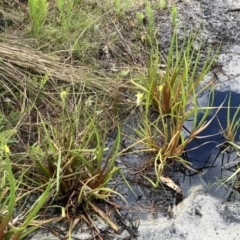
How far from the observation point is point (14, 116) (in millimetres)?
2406

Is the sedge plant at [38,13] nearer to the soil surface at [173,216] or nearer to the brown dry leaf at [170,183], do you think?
the soil surface at [173,216]

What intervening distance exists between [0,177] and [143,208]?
26.8 inches

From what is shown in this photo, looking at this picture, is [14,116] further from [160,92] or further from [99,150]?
[160,92]

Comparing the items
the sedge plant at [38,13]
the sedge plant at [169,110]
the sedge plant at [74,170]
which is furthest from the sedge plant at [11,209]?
the sedge plant at [38,13]

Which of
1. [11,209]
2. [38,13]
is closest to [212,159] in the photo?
[11,209]

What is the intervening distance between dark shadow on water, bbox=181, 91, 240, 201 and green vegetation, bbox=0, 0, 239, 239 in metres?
0.07

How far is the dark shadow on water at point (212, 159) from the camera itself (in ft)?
7.38

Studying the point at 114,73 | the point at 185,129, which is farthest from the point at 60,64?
the point at 185,129

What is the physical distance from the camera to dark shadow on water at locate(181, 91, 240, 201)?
225 centimetres

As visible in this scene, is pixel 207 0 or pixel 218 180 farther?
pixel 207 0

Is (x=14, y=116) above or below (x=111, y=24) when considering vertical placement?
below

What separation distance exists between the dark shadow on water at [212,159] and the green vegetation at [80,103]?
0.23ft

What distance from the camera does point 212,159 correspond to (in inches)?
93.8

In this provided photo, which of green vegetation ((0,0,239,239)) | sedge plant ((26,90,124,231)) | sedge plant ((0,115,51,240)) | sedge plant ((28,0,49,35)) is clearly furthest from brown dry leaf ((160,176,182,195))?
sedge plant ((28,0,49,35))
